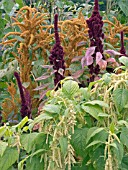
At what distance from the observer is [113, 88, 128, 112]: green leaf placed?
1.05 metres

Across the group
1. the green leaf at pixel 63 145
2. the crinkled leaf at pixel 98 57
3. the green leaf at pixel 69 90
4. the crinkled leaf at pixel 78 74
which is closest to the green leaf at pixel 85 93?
the green leaf at pixel 69 90

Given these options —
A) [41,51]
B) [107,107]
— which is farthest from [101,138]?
[41,51]

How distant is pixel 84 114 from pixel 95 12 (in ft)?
1.91

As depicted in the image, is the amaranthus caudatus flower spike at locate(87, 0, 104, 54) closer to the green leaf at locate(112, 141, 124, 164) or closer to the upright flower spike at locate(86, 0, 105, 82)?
the upright flower spike at locate(86, 0, 105, 82)

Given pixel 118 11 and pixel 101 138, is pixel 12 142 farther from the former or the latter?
pixel 118 11

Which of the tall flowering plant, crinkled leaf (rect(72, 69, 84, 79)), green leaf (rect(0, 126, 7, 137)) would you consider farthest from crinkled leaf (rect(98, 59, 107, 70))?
green leaf (rect(0, 126, 7, 137))

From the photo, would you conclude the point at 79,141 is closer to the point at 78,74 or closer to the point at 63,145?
the point at 63,145

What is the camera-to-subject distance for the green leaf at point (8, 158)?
111 cm

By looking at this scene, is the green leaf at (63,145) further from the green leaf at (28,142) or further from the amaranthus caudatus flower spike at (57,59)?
the amaranthus caudatus flower spike at (57,59)

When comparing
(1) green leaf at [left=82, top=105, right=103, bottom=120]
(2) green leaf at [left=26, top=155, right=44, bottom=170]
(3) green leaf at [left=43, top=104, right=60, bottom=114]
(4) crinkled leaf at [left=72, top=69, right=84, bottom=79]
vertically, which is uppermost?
(3) green leaf at [left=43, top=104, right=60, bottom=114]

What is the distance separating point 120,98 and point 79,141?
154mm

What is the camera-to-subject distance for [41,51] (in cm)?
203

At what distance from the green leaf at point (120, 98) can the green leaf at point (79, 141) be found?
0.11 meters

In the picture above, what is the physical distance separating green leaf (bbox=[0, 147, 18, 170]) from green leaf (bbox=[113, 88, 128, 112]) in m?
0.30
